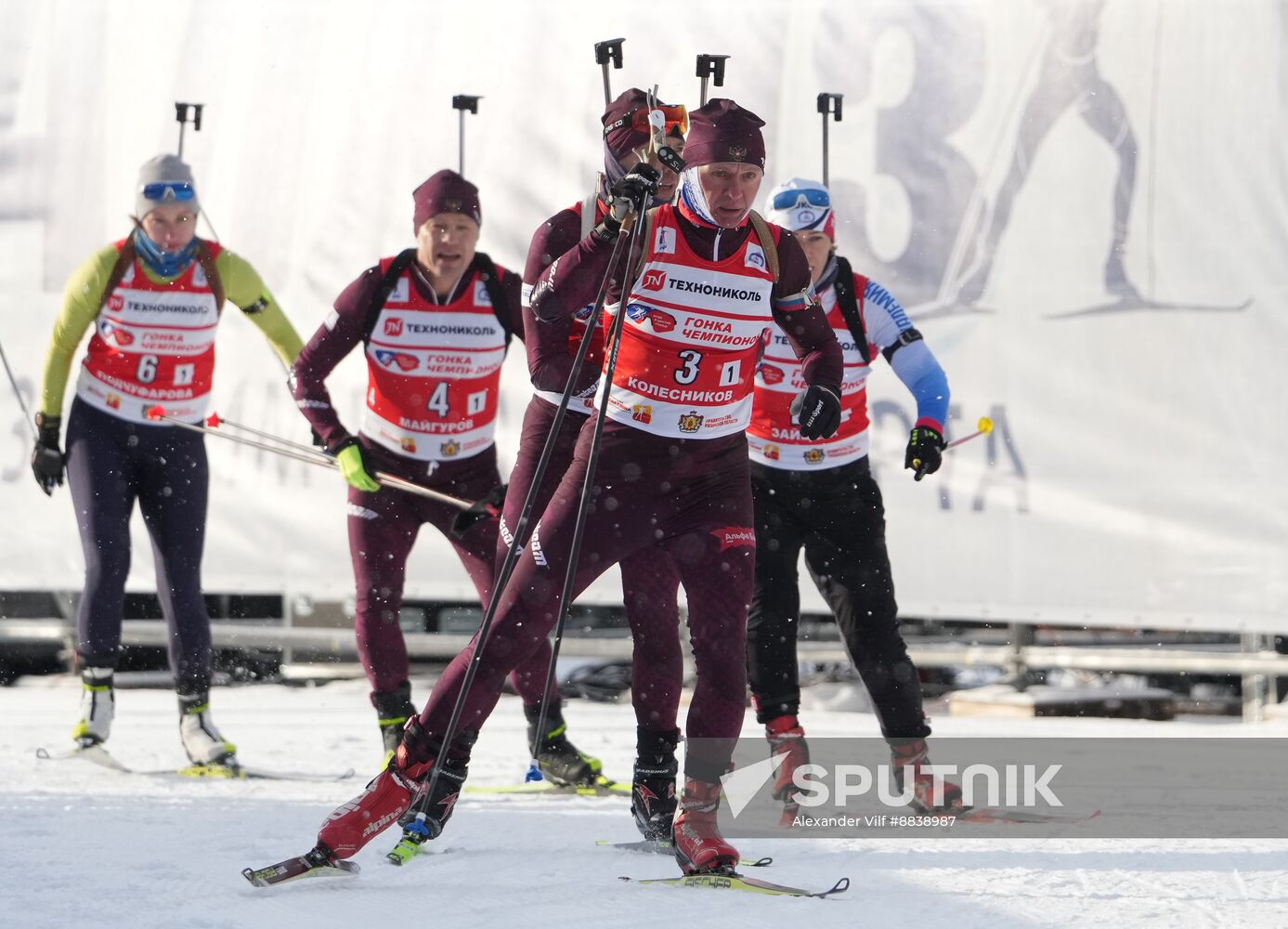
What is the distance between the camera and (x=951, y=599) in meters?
7.15

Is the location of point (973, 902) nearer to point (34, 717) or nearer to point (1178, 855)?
point (1178, 855)

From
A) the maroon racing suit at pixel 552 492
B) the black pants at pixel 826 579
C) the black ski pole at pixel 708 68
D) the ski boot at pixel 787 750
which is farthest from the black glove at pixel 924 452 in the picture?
the black ski pole at pixel 708 68

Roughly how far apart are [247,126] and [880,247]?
10.8 ft

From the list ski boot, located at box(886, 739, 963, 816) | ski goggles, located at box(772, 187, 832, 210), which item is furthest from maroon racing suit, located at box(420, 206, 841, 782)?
ski boot, located at box(886, 739, 963, 816)

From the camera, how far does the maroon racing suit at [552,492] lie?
4.03 metres

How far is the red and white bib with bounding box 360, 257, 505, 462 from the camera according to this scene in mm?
5164

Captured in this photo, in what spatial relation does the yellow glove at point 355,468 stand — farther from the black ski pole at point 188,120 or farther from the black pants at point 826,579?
the black ski pole at point 188,120

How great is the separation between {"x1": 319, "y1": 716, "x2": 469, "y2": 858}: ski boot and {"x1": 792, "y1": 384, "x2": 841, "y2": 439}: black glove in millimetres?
1155

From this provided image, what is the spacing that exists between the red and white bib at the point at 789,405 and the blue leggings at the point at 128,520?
2142 millimetres

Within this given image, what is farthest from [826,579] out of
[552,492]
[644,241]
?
[644,241]

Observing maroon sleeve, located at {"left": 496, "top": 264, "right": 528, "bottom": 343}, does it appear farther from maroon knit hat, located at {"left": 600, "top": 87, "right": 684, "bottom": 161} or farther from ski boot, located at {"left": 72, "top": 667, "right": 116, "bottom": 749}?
ski boot, located at {"left": 72, "top": 667, "right": 116, "bottom": 749}

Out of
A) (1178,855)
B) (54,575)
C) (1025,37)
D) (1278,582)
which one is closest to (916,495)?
(1278,582)

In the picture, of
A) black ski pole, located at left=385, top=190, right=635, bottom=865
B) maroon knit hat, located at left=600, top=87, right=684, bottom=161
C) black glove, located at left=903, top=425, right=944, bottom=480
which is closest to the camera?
black ski pole, located at left=385, top=190, right=635, bottom=865

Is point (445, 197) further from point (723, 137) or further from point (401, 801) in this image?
point (401, 801)
